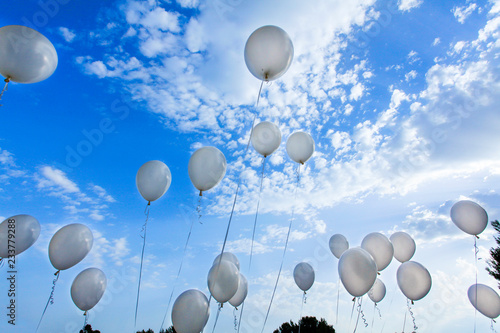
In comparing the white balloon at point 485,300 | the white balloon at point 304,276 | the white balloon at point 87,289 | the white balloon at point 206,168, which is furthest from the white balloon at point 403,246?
the white balloon at point 87,289

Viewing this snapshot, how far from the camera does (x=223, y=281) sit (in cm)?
451

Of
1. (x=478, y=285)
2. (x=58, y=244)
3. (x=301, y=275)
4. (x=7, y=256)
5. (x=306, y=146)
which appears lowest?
(x=7, y=256)

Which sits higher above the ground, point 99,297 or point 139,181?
point 139,181

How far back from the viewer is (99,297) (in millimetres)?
5578

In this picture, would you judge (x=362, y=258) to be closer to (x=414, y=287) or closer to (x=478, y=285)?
(x=414, y=287)

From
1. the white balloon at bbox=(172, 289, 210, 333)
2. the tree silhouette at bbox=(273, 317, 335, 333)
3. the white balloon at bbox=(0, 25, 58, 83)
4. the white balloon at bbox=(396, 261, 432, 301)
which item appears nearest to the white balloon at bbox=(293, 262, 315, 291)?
the white balloon at bbox=(396, 261, 432, 301)

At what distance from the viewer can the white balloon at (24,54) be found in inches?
153

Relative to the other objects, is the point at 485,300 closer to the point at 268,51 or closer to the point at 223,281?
the point at 223,281

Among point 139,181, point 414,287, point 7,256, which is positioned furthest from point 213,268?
point 414,287

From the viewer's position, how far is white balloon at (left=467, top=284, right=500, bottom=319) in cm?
649

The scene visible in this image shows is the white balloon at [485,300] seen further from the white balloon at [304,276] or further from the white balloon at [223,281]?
the white balloon at [223,281]

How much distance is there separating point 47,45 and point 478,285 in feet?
36.0

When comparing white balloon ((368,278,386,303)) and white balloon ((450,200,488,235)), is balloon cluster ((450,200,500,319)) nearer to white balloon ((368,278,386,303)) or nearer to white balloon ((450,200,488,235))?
white balloon ((450,200,488,235))

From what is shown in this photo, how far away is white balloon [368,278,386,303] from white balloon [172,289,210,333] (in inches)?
202
